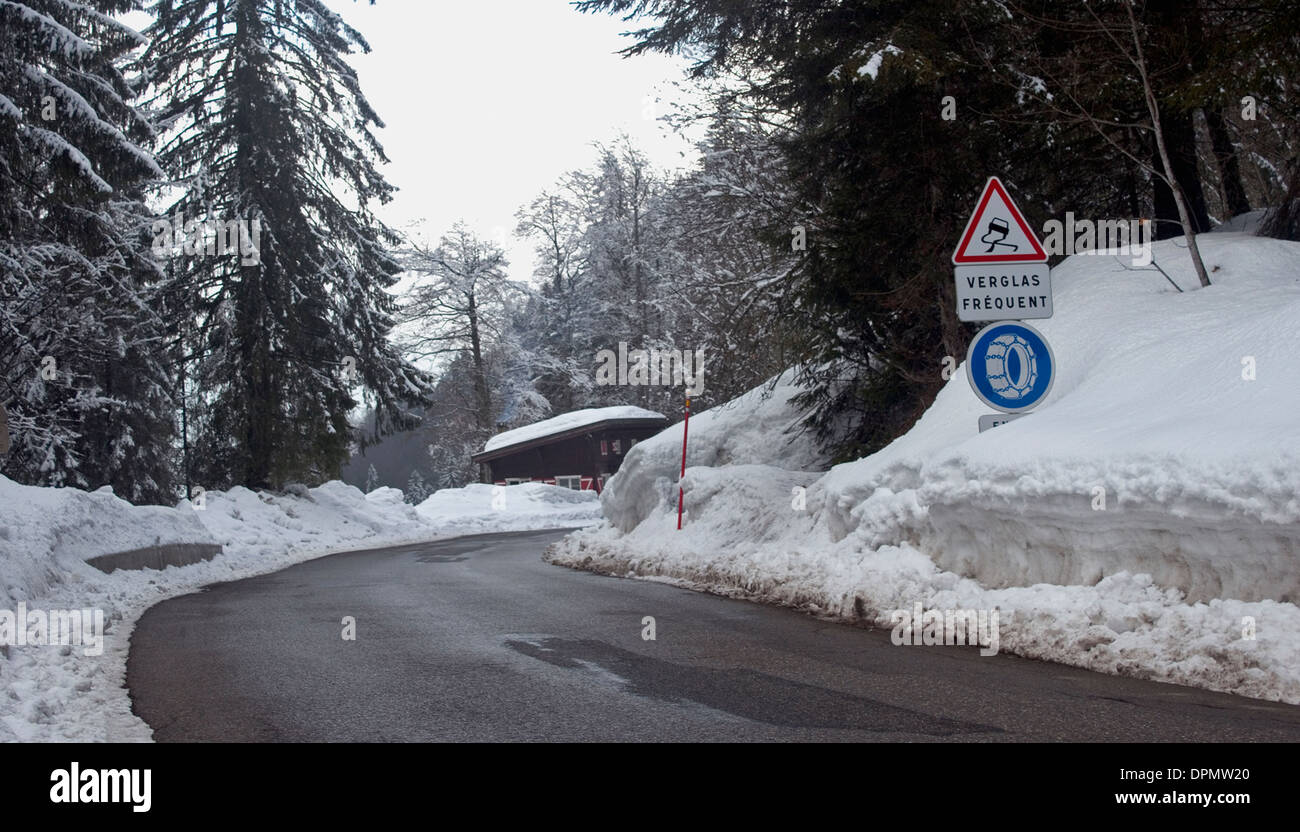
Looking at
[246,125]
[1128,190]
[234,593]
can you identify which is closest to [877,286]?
[1128,190]

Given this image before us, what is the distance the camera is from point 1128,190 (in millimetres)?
14453

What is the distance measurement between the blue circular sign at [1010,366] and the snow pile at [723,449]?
25.8 ft

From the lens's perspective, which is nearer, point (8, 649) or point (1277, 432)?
point (1277, 432)

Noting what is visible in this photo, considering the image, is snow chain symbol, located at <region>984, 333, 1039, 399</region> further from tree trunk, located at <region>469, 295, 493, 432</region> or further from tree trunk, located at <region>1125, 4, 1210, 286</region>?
tree trunk, located at <region>469, 295, 493, 432</region>

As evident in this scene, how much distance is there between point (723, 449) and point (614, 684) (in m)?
12.1

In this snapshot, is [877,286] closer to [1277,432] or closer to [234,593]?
[1277,432]

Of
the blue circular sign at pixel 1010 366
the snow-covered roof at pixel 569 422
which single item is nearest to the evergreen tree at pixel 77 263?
the blue circular sign at pixel 1010 366

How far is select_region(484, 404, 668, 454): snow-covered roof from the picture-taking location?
160ft

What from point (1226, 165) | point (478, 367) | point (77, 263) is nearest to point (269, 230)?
point (77, 263)

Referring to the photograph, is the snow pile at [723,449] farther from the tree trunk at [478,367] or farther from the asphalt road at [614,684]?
the tree trunk at [478,367]

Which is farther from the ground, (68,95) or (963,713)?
(68,95)

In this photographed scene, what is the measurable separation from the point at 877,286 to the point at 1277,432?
7.90 meters

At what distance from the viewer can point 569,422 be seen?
50625 millimetres

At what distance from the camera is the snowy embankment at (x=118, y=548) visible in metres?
6.47
